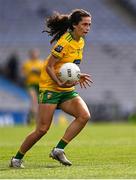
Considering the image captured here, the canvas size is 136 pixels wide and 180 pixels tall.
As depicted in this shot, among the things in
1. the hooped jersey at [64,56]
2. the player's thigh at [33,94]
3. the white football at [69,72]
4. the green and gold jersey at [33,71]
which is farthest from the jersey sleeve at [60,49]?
the green and gold jersey at [33,71]

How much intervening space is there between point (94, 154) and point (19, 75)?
20323mm

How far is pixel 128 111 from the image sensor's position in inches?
1187

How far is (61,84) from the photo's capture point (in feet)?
32.7

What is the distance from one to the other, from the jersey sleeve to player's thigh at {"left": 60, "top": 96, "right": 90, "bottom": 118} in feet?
2.06

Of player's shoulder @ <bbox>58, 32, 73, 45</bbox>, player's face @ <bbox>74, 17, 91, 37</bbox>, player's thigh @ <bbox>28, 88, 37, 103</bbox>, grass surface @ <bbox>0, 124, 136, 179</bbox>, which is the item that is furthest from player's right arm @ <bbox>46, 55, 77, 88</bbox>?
player's thigh @ <bbox>28, 88, 37, 103</bbox>

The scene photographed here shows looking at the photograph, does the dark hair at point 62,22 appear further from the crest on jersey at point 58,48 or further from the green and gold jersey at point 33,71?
the green and gold jersey at point 33,71

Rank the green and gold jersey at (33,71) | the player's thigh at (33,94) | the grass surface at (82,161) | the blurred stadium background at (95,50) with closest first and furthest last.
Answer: the grass surface at (82,161), the player's thigh at (33,94), the green and gold jersey at (33,71), the blurred stadium background at (95,50)

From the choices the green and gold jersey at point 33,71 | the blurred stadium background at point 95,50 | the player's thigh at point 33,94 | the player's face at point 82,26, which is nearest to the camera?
the player's face at point 82,26

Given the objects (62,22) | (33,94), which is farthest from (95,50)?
(62,22)

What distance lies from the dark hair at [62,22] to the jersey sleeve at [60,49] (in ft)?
0.66

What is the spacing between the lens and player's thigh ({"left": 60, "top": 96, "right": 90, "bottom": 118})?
399 inches

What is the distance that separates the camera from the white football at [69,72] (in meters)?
9.91

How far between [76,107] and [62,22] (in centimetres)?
112

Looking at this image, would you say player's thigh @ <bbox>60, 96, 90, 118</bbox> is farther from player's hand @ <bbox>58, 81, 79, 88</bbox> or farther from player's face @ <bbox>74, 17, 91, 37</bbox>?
player's face @ <bbox>74, 17, 91, 37</bbox>
